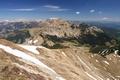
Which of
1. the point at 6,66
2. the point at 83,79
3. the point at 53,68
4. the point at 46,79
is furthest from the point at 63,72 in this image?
the point at 6,66

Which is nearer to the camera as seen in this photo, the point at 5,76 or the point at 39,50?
the point at 5,76

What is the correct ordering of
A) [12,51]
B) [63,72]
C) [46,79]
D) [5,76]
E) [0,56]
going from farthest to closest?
[12,51], [63,72], [0,56], [46,79], [5,76]

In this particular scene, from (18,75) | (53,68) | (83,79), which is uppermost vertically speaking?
(18,75)

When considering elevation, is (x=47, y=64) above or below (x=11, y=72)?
below

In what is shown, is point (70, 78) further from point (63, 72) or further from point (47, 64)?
point (47, 64)

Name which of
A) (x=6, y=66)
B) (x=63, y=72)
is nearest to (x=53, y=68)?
(x=63, y=72)

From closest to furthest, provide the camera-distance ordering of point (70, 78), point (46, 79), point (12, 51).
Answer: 1. point (46, 79)
2. point (70, 78)
3. point (12, 51)

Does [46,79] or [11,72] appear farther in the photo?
[46,79]

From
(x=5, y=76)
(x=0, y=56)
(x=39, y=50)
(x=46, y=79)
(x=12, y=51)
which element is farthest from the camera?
(x=39, y=50)

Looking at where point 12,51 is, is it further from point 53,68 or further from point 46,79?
point 46,79
